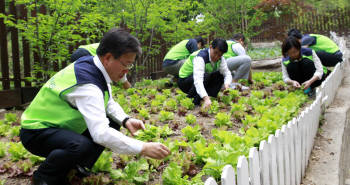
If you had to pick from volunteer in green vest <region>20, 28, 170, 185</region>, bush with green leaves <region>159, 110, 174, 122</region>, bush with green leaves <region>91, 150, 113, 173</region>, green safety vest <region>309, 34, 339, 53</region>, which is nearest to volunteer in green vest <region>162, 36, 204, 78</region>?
green safety vest <region>309, 34, 339, 53</region>

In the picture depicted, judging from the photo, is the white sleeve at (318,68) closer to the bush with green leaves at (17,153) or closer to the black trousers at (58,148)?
the black trousers at (58,148)

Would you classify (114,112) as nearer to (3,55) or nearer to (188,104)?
(188,104)

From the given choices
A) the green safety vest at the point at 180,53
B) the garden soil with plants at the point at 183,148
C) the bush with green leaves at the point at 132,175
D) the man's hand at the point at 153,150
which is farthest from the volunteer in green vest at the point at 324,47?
the man's hand at the point at 153,150

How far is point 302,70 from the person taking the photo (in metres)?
5.27

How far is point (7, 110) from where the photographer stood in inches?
205

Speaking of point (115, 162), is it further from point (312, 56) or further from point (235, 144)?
point (312, 56)

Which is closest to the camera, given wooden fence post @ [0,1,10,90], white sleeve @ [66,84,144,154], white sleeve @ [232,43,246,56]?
white sleeve @ [66,84,144,154]

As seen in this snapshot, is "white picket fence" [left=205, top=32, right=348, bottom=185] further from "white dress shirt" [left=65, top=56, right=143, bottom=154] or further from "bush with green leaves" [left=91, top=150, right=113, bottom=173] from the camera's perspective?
"bush with green leaves" [left=91, top=150, right=113, bottom=173]

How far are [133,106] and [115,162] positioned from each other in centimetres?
231

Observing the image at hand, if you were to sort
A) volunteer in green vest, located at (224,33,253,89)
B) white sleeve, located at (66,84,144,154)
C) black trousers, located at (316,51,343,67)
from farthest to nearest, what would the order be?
1. volunteer in green vest, located at (224,33,253,89)
2. black trousers, located at (316,51,343,67)
3. white sleeve, located at (66,84,144,154)

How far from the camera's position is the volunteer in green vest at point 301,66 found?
4754mm

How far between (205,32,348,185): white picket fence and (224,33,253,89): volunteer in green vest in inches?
114

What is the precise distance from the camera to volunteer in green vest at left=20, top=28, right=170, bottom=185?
1732mm

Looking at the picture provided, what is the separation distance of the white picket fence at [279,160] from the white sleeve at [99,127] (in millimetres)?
563
